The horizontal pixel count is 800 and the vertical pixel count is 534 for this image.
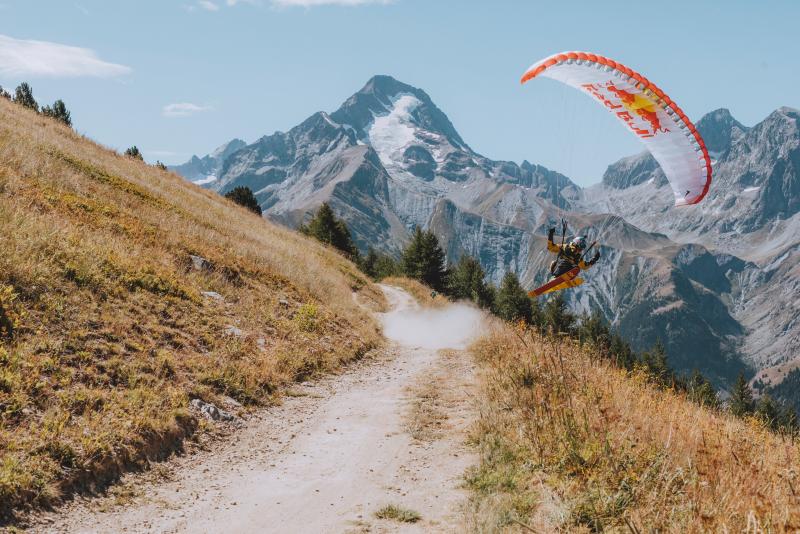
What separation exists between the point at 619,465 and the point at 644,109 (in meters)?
11.9

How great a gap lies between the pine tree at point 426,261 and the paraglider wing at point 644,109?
154 ft

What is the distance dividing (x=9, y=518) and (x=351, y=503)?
→ 13.5 ft

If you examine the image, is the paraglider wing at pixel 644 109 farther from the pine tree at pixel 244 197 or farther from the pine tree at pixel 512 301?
the pine tree at pixel 512 301

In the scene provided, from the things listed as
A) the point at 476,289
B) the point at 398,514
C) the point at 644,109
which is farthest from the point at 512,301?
the point at 398,514

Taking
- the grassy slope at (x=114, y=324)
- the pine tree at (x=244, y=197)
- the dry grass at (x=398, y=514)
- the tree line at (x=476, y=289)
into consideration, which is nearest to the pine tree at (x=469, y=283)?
the tree line at (x=476, y=289)

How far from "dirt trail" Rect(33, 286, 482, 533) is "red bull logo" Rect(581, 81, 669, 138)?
9.43 m

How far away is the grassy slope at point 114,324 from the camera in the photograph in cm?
739

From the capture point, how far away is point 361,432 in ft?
33.6

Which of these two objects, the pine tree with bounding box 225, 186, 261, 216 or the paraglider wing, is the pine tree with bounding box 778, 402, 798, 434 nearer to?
the paraglider wing

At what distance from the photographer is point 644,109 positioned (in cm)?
1494

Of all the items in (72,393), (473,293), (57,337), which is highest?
(57,337)

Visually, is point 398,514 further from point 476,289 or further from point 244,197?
point 476,289

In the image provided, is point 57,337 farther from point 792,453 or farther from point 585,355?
point 792,453

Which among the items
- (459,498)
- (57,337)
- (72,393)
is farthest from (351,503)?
(57,337)
